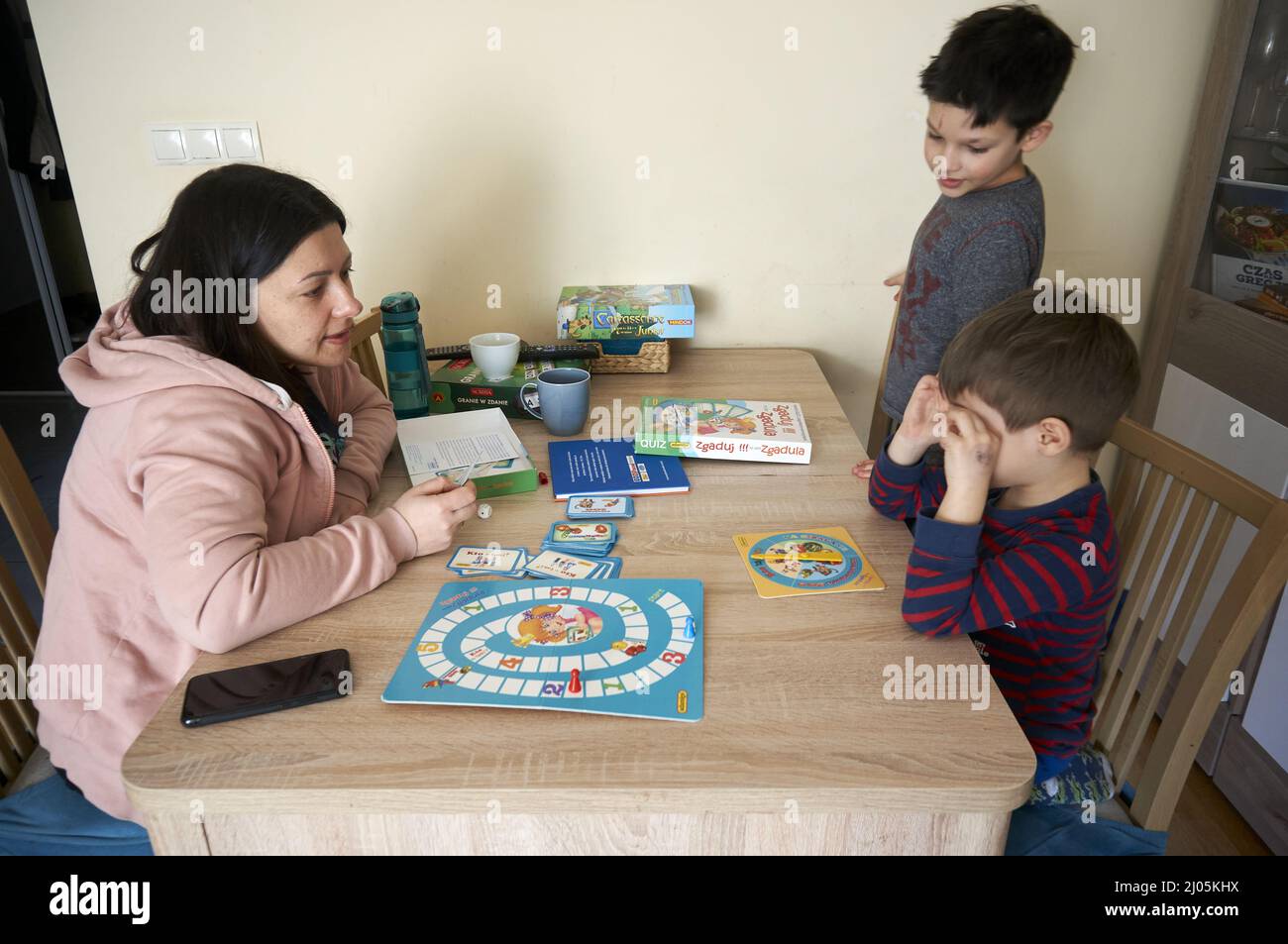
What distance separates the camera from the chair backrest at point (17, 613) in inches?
42.9

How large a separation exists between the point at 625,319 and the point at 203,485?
97 centimetres

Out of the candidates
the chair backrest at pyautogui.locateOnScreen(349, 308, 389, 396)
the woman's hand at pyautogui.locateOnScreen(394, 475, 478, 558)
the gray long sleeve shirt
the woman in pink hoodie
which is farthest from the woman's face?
the gray long sleeve shirt

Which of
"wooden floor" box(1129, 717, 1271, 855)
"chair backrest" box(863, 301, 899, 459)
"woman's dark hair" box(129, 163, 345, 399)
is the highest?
"woman's dark hair" box(129, 163, 345, 399)

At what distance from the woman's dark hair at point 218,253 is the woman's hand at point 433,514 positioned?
26 centimetres

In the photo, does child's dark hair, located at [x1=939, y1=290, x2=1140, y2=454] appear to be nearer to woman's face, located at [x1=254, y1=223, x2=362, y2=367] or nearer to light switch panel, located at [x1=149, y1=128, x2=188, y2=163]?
woman's face, located at [x1=254, y1=223, x2=362, y2=367]

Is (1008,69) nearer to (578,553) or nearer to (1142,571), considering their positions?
(1142,571)

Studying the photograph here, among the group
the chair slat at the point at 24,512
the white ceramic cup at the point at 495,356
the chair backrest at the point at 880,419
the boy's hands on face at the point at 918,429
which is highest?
the boy's hands on face at the point at 918,429

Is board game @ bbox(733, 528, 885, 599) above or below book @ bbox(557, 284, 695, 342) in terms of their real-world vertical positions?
below

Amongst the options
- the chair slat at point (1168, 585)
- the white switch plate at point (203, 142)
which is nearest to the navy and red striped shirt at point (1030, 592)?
the chair slat at point (1168, 585)

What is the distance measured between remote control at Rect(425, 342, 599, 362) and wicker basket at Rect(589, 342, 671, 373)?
0.05 meters

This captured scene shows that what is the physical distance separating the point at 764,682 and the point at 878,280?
1269mm

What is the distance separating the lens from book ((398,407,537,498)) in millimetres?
1202

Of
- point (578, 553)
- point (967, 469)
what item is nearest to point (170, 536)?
point (578, 553)

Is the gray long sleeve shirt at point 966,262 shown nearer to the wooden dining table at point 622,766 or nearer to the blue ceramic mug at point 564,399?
the blue ceramic mug at point 564,399
